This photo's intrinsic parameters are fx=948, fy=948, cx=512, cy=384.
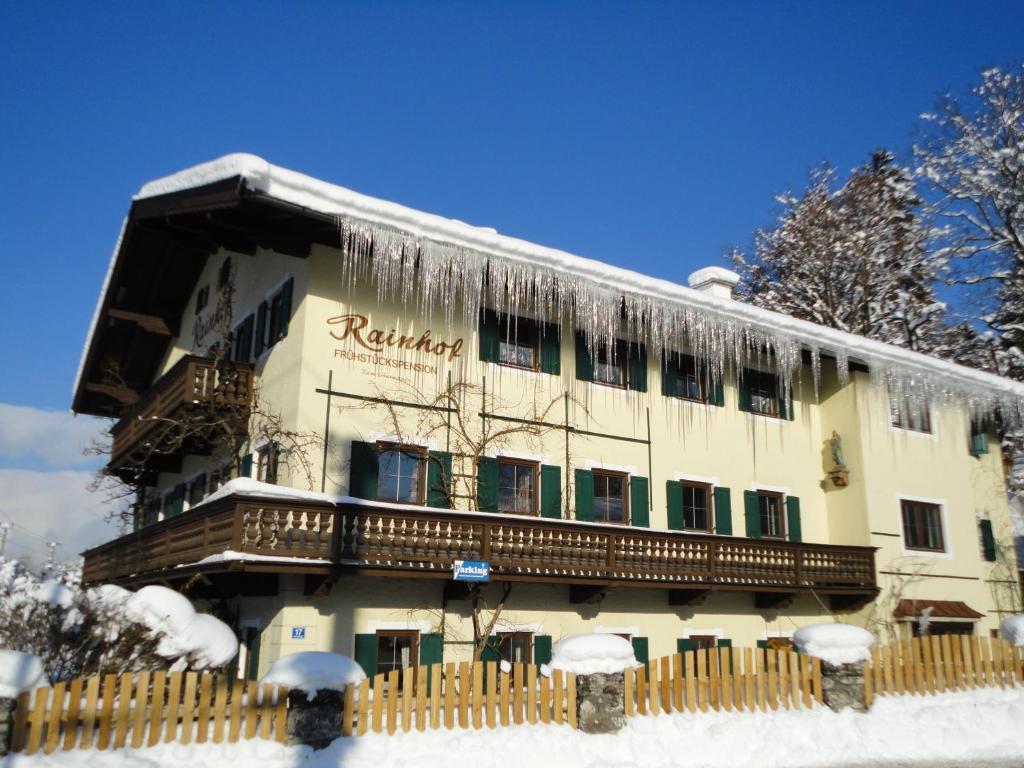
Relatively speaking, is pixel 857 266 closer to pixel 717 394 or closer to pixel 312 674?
pixel 717 394

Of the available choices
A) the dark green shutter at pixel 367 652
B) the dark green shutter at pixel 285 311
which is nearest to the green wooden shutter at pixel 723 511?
the dark green shutter at pixel 367 652

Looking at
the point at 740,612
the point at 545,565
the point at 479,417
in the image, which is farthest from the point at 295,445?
the point at 740,612

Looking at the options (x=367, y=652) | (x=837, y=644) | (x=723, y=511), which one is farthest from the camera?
(x=723, y=511)

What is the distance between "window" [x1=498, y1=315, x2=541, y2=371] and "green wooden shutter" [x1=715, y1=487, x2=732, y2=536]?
4503 millimetres

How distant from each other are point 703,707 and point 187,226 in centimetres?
1057

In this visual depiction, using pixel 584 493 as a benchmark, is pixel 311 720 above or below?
below

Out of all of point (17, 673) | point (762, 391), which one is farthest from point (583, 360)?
point (17, 673)

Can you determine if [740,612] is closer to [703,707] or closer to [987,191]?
[703,707]

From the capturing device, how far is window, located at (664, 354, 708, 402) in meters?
17.8

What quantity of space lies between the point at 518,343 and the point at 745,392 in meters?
5.35

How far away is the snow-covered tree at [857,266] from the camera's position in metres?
30.5

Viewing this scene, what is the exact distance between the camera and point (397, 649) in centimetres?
1346

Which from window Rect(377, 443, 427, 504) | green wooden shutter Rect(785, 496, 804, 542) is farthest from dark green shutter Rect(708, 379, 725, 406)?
window Rect(377, 443, 427, 504)

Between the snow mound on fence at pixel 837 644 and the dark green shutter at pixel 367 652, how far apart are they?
565 cm
